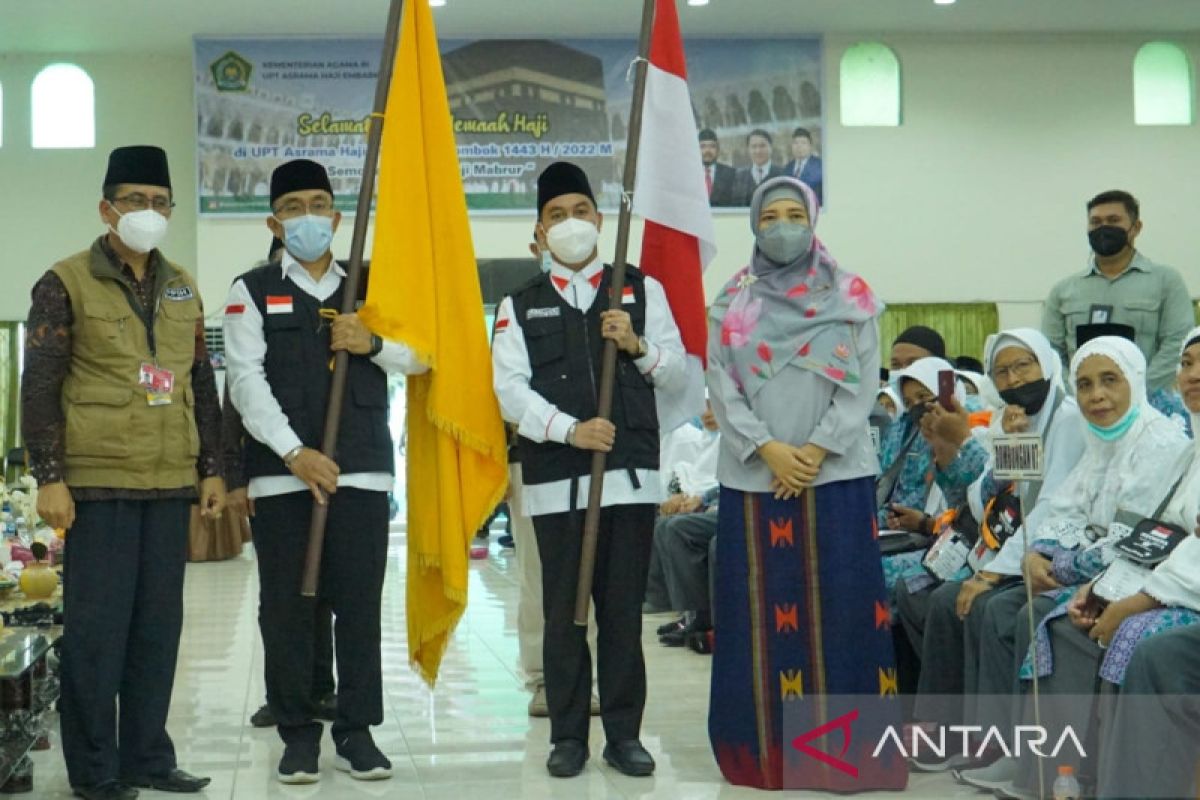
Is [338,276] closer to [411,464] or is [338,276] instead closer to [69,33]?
[411,464]

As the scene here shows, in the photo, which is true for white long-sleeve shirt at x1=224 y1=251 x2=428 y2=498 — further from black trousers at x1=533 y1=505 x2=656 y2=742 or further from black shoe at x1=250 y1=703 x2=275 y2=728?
black shoe at x1=250 y1=703 x2=275 y2=728

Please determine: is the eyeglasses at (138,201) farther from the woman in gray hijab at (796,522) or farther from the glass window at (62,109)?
the glass window at (62,109)

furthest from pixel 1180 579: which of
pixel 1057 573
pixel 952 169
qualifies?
pixel 952 169

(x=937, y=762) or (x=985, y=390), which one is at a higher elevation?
(x=985, y=390)

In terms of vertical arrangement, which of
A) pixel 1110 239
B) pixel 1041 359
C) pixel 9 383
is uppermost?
pixel 1110 239

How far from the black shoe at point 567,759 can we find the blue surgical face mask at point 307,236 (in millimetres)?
1448

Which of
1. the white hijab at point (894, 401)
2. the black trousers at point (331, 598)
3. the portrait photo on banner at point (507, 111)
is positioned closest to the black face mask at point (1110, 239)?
the white hijab at point (894, 401)

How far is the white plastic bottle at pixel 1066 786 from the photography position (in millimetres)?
3252

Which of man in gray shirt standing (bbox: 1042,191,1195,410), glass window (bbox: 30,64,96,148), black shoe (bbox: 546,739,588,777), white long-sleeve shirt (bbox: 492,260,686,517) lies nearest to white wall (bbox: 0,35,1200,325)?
glass window (bbox: 30,64,96,148)

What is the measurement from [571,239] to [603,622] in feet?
3.36

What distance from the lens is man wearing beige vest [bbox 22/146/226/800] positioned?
3.62 meters

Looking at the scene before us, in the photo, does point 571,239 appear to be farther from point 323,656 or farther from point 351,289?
point 323,656

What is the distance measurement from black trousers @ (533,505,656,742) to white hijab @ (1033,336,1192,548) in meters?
1.05

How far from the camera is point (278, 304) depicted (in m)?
3.89
